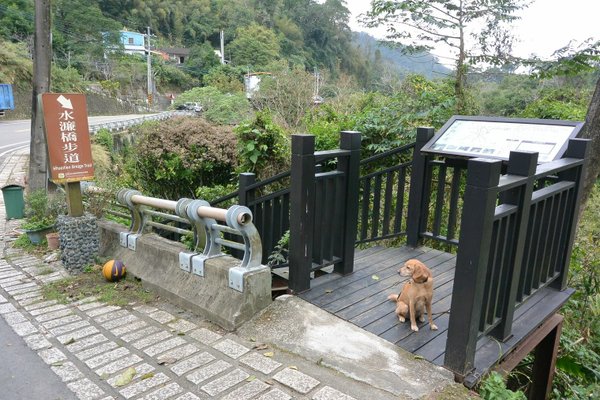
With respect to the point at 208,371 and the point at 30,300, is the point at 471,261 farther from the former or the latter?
the point at 30,300

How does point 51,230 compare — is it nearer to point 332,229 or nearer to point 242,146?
point 242,146

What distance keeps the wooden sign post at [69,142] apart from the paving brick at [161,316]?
1954 mm

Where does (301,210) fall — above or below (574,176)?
below

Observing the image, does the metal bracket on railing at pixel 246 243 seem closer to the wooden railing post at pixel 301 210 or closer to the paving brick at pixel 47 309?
the wooden railing post at pixel 301 210

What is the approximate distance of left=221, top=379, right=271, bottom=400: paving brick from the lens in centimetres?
241

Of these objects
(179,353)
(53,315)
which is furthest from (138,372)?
(53,315)

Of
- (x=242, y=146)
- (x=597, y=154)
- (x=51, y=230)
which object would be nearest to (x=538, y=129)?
(x=597, y=154)

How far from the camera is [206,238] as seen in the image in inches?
142

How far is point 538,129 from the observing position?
3.75 m

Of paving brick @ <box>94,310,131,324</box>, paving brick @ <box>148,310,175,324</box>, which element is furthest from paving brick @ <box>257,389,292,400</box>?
paving brick @ <box>94,310,131,324</box>

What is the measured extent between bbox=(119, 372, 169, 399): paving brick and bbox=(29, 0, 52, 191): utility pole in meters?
4.72

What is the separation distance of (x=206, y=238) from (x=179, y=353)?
1006mm

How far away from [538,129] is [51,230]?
19.6 ft

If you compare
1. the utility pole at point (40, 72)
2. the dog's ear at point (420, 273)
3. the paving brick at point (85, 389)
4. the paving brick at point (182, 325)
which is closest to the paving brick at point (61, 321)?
the paving brick at point (182, 325)
